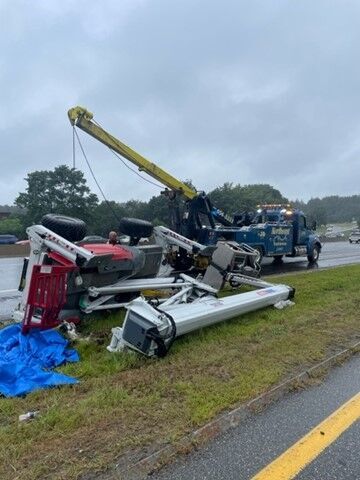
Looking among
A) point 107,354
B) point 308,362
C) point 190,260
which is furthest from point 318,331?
point 190,260

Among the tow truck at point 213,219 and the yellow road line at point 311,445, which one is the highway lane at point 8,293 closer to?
the tow truck at point 213,219

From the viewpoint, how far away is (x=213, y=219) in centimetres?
1619

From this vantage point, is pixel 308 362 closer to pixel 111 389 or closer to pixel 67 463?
pixel 111 389

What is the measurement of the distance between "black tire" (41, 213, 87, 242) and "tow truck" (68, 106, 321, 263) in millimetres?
7868

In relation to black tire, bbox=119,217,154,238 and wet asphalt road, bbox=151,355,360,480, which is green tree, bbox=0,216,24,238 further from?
wet asphalt road, bbox=151,355,360,480

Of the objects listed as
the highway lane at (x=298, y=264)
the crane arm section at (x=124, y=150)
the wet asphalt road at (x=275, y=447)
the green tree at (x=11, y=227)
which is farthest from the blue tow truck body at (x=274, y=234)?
the green tree at (x=11, y=227)

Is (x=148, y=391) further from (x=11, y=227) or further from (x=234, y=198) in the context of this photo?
(x=234, y=198)

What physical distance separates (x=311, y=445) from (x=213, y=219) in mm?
13459

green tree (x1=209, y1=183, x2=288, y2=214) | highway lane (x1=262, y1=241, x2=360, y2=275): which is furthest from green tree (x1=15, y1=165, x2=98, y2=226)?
highway lane (x1=262, y1=241, x2=360, y2=275)

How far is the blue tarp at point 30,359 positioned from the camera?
4027 mm

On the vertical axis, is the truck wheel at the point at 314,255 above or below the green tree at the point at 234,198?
below

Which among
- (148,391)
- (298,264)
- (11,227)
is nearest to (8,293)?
(148,391)

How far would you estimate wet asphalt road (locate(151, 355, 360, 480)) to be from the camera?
8.50 ft

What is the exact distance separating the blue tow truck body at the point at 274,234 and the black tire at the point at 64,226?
9.34 m
